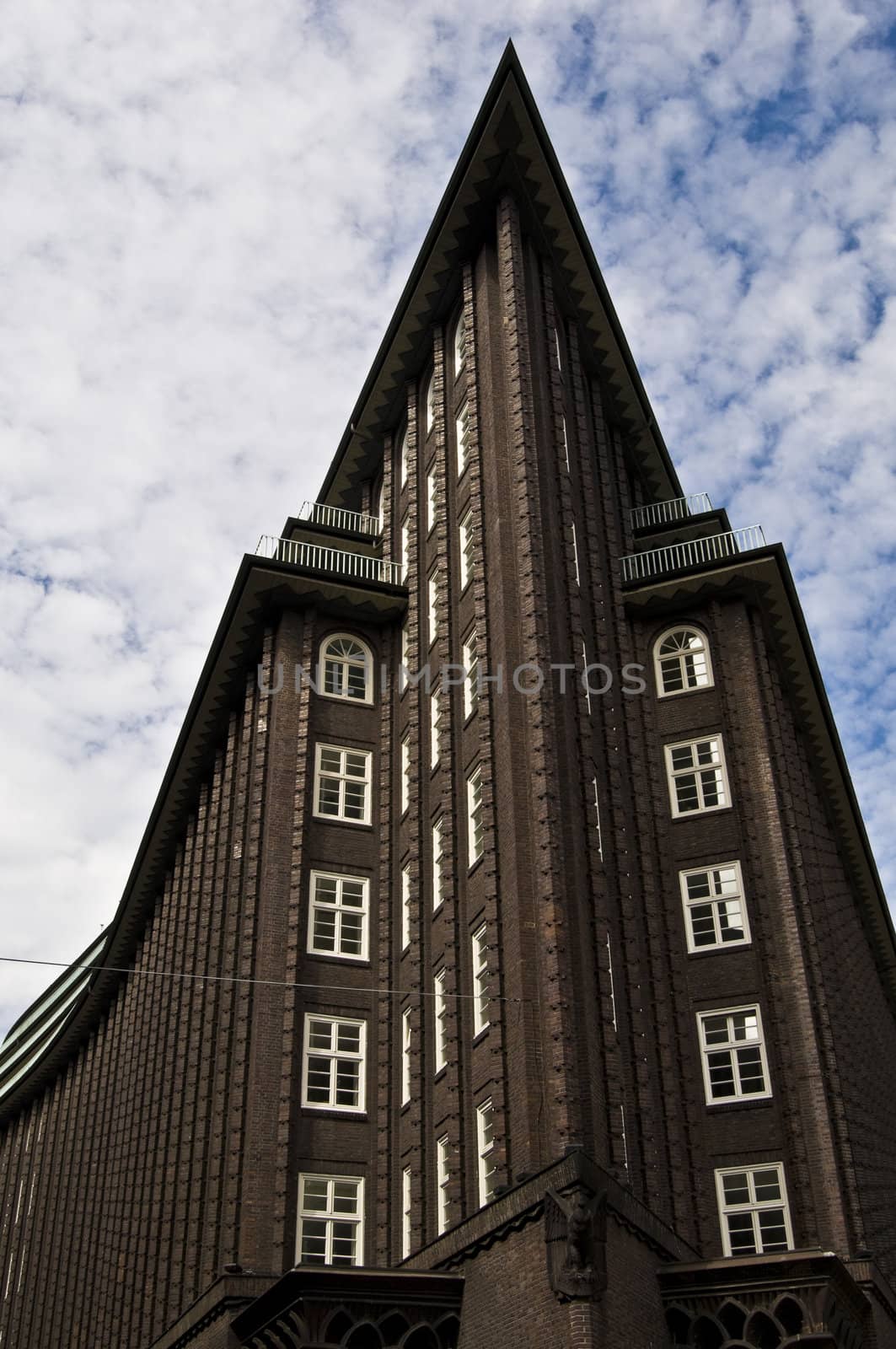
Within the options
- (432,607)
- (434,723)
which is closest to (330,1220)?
(434,723)

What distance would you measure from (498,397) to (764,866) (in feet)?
44.6

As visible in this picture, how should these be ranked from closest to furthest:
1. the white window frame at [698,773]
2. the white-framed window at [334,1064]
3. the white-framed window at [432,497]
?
the white-framed window at [334,1064] → the white window frame at [698,773] → the white-framed window at [432,497]

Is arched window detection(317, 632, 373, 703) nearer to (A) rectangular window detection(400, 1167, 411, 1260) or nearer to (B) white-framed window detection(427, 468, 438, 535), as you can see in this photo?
(B) white-framed window detection(427, 468, 438, 535)

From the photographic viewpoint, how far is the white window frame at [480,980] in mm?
29250

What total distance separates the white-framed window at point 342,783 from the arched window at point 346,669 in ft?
5.43

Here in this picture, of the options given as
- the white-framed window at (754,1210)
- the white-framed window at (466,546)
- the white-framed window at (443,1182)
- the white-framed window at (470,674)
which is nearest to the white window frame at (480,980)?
the white-framed window at (443,1182)

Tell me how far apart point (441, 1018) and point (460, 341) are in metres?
19.5

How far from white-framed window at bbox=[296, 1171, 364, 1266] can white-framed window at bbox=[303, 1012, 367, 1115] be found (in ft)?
5.27

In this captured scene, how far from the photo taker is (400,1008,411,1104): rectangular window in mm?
31973

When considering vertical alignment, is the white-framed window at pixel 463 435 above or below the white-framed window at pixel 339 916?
above

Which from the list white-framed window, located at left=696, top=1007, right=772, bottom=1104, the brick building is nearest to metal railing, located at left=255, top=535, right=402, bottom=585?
the brick building

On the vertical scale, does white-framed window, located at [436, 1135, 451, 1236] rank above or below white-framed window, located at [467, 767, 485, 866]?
below

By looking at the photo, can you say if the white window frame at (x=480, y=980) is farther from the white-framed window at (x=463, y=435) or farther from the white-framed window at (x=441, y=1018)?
the white-framed window at (x=463, y=435)

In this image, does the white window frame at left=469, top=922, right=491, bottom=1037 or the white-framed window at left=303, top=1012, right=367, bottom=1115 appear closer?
the white window frame at left=469, top=922, right=491, bottom=1037
